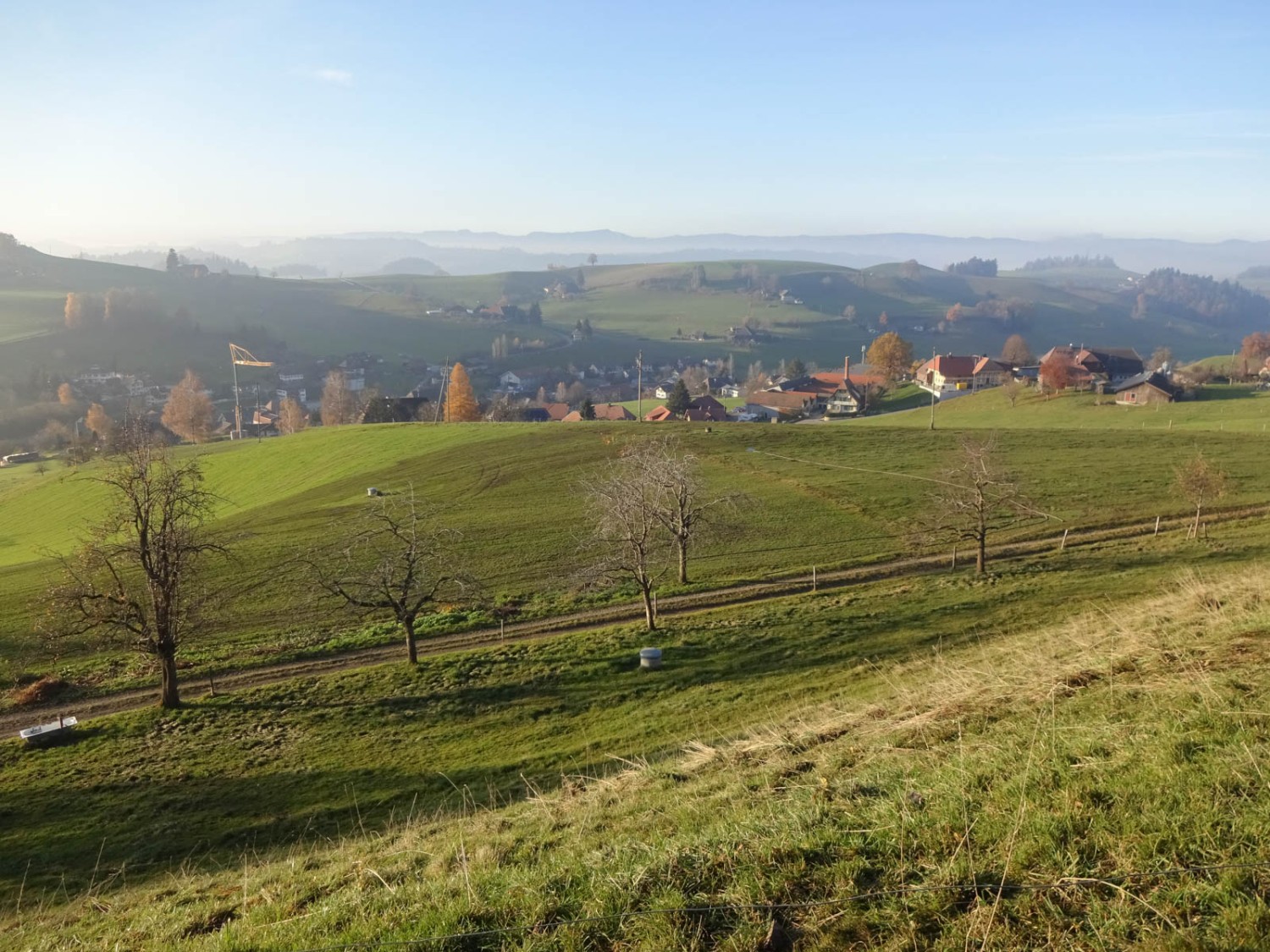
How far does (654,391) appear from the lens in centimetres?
17800

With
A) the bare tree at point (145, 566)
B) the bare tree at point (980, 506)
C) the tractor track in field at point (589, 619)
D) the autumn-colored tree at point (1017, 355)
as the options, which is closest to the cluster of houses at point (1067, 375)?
the autumn-colored tree at point (1017, 355)

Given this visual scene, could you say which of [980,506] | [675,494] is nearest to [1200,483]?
[980,506]

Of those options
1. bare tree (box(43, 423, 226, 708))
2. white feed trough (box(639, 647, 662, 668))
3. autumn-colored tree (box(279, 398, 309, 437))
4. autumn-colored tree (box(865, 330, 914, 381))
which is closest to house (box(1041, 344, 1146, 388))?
autumn-colored tree (box(865, 330, 914, 381))

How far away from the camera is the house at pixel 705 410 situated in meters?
116

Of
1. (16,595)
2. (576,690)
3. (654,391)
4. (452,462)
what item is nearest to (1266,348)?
(654,391)

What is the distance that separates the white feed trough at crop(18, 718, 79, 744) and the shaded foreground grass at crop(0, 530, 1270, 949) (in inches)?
23.4

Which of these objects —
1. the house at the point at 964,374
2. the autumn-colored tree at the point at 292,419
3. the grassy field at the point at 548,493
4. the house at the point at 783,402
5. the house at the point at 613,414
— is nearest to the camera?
the grassy field at the point at 548,493

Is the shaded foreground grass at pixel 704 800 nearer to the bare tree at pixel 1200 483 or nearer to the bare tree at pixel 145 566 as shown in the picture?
the bare tree at pixel 145 566

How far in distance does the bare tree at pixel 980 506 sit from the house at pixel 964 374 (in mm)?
85095

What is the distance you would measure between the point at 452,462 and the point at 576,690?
43681mm

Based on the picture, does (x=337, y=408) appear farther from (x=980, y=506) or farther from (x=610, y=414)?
(x=980, y=506)

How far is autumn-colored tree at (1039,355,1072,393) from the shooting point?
9812 cm

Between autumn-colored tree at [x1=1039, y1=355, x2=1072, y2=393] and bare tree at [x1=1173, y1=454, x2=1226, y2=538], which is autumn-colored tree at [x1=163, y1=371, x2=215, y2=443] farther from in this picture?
autumn-colored tree at [x1=1039, y1=355, x2=1072, y2=393]

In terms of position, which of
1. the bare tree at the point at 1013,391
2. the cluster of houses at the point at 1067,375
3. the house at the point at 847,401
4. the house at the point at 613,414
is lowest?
the house at the point at 613,414
